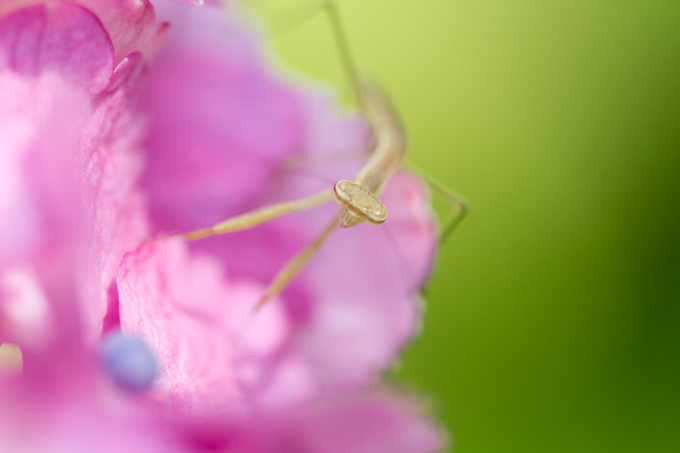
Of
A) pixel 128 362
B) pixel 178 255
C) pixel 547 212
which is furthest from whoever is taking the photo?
pixel 547 212

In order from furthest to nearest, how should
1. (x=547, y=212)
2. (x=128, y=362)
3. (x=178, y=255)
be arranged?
(x=547, y=212), (x=178, y=255), (x=128, y=362)

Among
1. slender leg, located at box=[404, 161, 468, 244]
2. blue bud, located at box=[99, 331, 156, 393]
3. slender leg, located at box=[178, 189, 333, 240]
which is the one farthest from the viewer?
slender leg, located at box=[404, 161, 468, 244]

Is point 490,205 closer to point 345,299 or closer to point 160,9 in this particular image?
point 345,299

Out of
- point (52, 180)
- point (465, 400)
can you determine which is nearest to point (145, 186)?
point (52, 180)

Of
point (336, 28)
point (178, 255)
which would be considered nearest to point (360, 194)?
point (178, 255)

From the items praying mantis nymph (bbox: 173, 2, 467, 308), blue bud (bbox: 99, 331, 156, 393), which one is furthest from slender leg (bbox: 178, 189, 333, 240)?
blue bud (bbox: 99, 331, 156, 393)

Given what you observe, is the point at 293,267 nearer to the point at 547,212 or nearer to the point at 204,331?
the point at 204,331

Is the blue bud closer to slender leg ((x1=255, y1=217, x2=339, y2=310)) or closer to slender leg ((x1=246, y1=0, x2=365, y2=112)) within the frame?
slender leg ((x1=255, y1=217, x2=339, y2=310))
